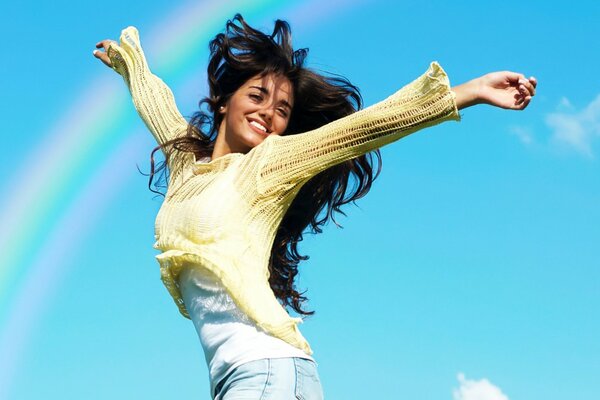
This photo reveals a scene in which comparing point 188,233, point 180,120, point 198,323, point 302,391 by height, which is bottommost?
point 302,391

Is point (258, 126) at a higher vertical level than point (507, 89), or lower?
higher

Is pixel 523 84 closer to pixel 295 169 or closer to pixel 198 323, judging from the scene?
pixel 295 169

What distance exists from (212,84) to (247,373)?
6.27 feet

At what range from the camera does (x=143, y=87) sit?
194 inches

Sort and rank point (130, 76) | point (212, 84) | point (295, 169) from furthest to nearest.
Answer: point (130, 76), point (212, 84), point (295, 169)

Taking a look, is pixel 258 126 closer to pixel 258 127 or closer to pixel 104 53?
pixel 258 127

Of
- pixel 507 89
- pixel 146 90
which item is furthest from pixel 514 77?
pixel 146 90

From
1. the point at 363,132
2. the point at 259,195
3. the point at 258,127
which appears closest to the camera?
the point at 363,132

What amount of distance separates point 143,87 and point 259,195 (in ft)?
4.96

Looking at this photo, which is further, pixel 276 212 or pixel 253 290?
pixel 276 212

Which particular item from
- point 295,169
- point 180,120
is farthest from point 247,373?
point 180,120

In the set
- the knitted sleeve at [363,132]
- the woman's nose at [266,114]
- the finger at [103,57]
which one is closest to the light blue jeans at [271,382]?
the knitted sleeve at [363,132]

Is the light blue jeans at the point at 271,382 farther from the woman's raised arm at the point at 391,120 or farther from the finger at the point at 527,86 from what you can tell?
the finger at the point at 527,86

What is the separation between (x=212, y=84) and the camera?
470 centimetres
